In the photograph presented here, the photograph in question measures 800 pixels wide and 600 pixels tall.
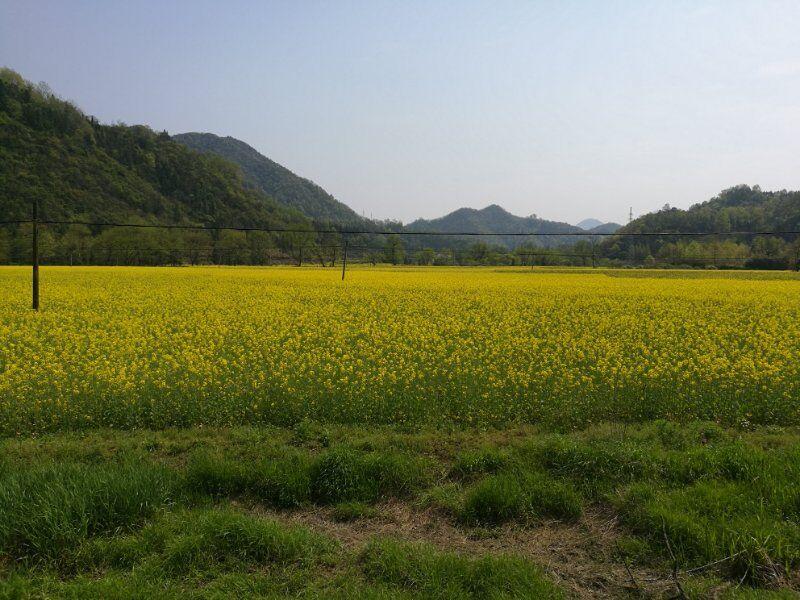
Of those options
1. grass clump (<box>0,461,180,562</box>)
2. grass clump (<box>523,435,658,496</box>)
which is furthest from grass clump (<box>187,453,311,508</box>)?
grass clump (<box>523,435,658,496</box>)

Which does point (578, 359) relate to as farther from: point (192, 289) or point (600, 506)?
point (192, 289)

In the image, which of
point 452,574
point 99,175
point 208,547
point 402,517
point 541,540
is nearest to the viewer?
point 452,574

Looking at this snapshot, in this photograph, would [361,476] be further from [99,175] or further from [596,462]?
[99,175]

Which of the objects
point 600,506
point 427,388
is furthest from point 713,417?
point 427,388

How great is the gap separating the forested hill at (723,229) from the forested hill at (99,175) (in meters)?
76.2

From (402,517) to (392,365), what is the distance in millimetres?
4816

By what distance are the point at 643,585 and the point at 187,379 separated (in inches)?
291

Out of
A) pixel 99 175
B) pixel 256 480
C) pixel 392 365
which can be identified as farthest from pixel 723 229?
pixel 99 175

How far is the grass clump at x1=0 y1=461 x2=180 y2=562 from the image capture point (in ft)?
13.2

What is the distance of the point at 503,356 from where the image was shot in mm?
10094

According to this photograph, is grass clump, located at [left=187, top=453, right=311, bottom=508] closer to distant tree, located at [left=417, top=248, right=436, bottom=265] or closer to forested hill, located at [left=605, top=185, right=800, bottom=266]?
forested hill, located at [left=605, top=185, right=800, bottom=266]

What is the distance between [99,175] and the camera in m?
96.8

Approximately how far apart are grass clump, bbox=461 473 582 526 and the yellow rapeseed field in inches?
81.1

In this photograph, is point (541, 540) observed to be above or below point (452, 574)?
below
